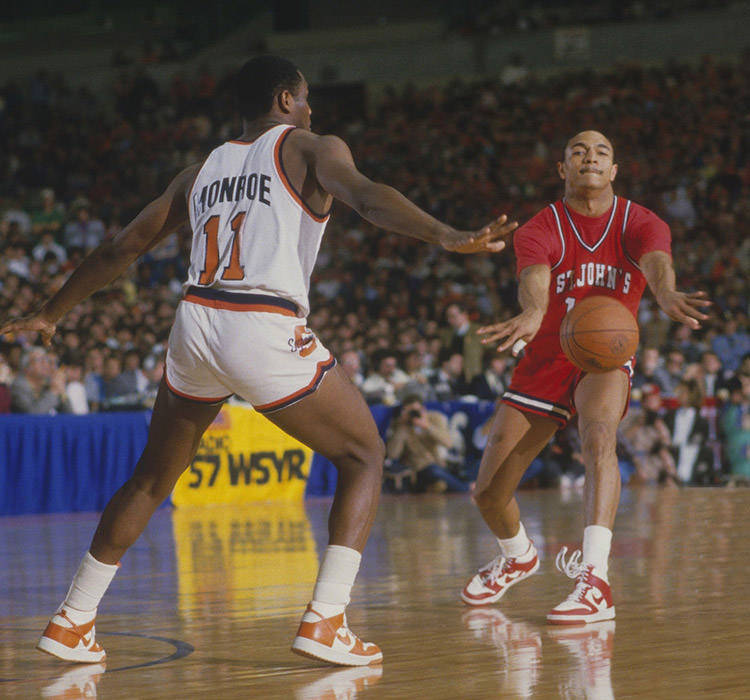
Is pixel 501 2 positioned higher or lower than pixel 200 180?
higher

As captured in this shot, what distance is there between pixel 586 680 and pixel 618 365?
2.03 m

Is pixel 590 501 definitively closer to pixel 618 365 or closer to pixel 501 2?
Result: pixel 618 365

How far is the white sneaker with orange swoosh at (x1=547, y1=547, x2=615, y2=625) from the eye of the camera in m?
5.28

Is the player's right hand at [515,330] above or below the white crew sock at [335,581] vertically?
above

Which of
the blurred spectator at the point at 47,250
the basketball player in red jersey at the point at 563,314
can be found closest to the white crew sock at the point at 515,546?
the basketball player in red jersey at the point at 563,314

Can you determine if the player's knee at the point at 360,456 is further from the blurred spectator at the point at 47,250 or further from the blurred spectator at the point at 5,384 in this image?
the blurred spectator at the point at 47,250

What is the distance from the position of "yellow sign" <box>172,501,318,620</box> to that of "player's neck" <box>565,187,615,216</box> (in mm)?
2243

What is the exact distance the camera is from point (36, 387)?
1283cm

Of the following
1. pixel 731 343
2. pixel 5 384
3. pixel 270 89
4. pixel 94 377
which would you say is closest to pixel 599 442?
pixel 270 89

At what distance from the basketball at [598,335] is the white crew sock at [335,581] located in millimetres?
1745

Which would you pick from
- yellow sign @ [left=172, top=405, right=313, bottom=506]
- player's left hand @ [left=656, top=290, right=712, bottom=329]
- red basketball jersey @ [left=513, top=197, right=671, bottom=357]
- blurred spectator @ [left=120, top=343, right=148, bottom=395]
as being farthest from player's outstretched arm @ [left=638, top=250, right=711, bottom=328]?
blurred spectator @ [left=120, top=343, right=148, bottom=395]

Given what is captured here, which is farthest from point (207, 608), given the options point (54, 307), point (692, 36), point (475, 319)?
point (692, 36)

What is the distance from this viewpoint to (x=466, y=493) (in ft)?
47.5

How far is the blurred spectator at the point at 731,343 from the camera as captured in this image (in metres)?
15.9
